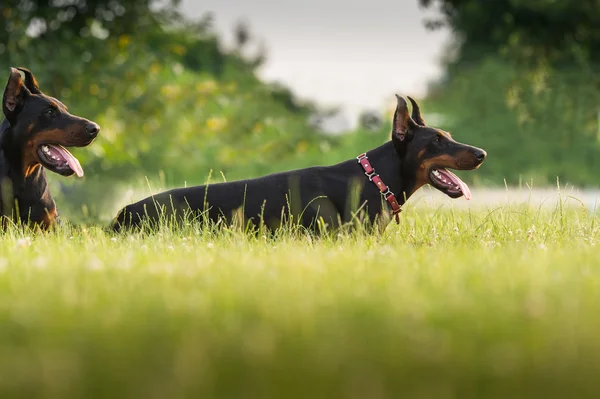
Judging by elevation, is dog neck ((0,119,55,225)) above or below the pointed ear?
below

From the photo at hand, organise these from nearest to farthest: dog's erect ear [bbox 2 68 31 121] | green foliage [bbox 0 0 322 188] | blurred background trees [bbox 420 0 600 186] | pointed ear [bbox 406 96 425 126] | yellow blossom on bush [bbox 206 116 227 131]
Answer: dog's erect ear [bbox 2 68 31 121] → pointed ear [bbox 406 96 425 126] → green foliage [bbox 0 0 322 188] → blurred background trees [bbox 420 0 600 186] → yellow blossom on bush [bbox 206 116 227 131]

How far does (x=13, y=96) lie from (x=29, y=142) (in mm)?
392

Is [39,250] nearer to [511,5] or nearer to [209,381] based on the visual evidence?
[209,381]

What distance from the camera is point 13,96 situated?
6090 mm

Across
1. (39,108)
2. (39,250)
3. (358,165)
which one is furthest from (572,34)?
(39,250)

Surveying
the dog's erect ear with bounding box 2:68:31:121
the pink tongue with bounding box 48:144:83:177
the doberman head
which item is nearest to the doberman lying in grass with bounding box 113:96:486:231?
the doberman head

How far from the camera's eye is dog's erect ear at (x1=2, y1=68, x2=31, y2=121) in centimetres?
602

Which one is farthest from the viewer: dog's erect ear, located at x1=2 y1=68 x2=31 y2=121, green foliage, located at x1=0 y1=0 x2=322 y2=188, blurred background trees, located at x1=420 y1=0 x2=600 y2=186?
blurred background trees, located at x1=420 y1=0 x2=600 y2=186

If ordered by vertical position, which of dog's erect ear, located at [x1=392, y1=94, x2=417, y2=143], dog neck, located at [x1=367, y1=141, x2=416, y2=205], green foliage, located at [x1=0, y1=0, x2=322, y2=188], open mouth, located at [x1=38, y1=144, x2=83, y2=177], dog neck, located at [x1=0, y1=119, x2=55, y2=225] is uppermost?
green foliage, located at [x1=0, y1=0, x2=322, y2=188]

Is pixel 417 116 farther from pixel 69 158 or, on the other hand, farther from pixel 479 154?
pixel 69 158

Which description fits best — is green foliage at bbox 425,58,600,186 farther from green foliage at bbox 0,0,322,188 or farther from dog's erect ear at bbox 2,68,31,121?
dog's erect ear at bbox 2,68,31,121

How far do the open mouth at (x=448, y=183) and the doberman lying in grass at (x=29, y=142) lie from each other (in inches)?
103

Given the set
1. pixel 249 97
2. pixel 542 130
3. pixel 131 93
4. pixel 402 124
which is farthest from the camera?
pixel 249 97

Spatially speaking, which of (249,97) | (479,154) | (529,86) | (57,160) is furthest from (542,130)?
(57,160)
